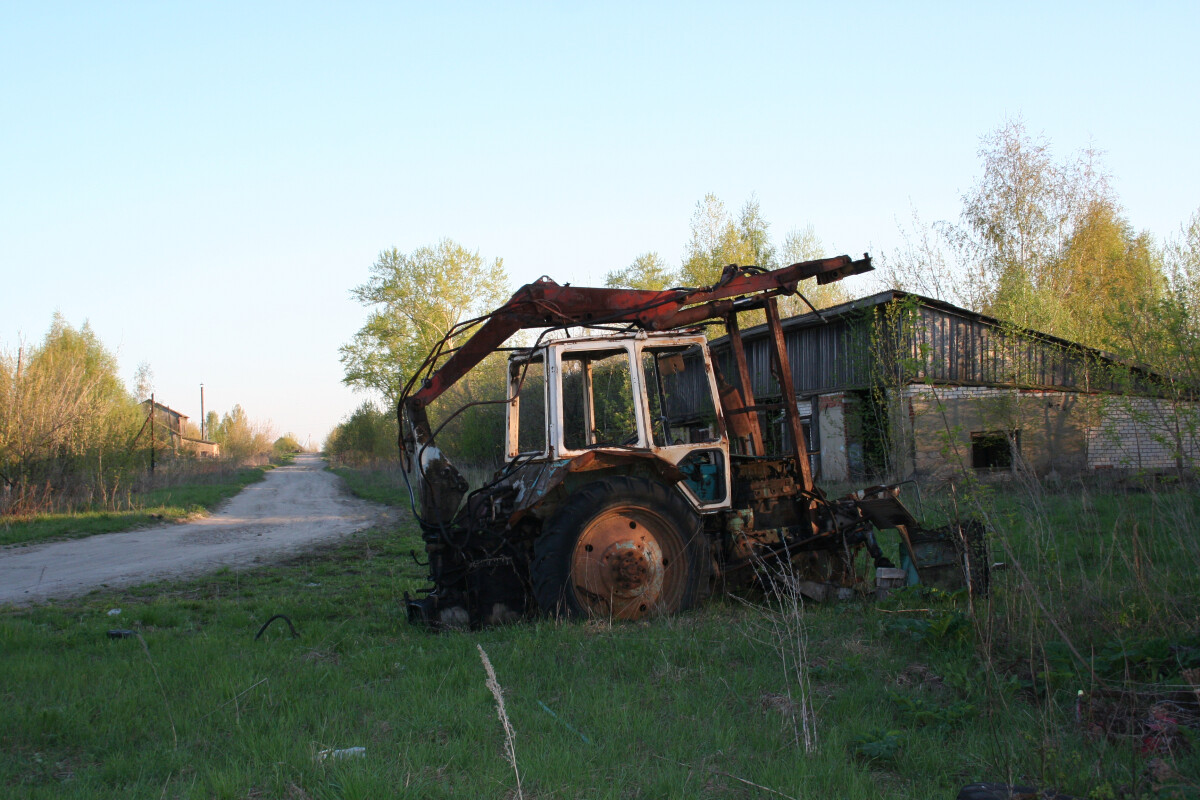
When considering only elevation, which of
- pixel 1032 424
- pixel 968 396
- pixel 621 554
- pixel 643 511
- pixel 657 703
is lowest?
pixel 657 703

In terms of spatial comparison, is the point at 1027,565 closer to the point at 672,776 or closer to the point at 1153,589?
the point at 1153,589

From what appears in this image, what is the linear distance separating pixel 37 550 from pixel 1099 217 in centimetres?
3247

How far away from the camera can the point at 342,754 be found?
11.8ft

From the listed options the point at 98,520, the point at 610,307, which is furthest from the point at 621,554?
the point at 98,520

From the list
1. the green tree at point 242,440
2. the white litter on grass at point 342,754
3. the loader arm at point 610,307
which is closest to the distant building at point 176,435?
the green tree at point 242,440

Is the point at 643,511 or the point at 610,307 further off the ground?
the point at 610,307

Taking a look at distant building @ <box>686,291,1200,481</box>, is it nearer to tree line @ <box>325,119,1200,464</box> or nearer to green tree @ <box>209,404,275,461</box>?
tree line @ <box>325,119,1200,464</box>

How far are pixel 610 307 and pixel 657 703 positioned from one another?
3.28 metres

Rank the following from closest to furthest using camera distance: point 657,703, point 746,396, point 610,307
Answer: point 657,703, point 610,307, point 746,396

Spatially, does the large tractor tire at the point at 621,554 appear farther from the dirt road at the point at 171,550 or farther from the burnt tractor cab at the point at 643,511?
the dirt road at the point at 171,550

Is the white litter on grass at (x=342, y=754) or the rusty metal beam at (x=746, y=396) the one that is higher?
the rusty metal beam at (x=746, y=396)

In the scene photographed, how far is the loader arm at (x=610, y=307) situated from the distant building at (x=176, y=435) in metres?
36.1

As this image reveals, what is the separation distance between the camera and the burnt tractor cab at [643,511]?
6.06 meters

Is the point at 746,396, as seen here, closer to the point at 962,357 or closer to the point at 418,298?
the point at 962,357
